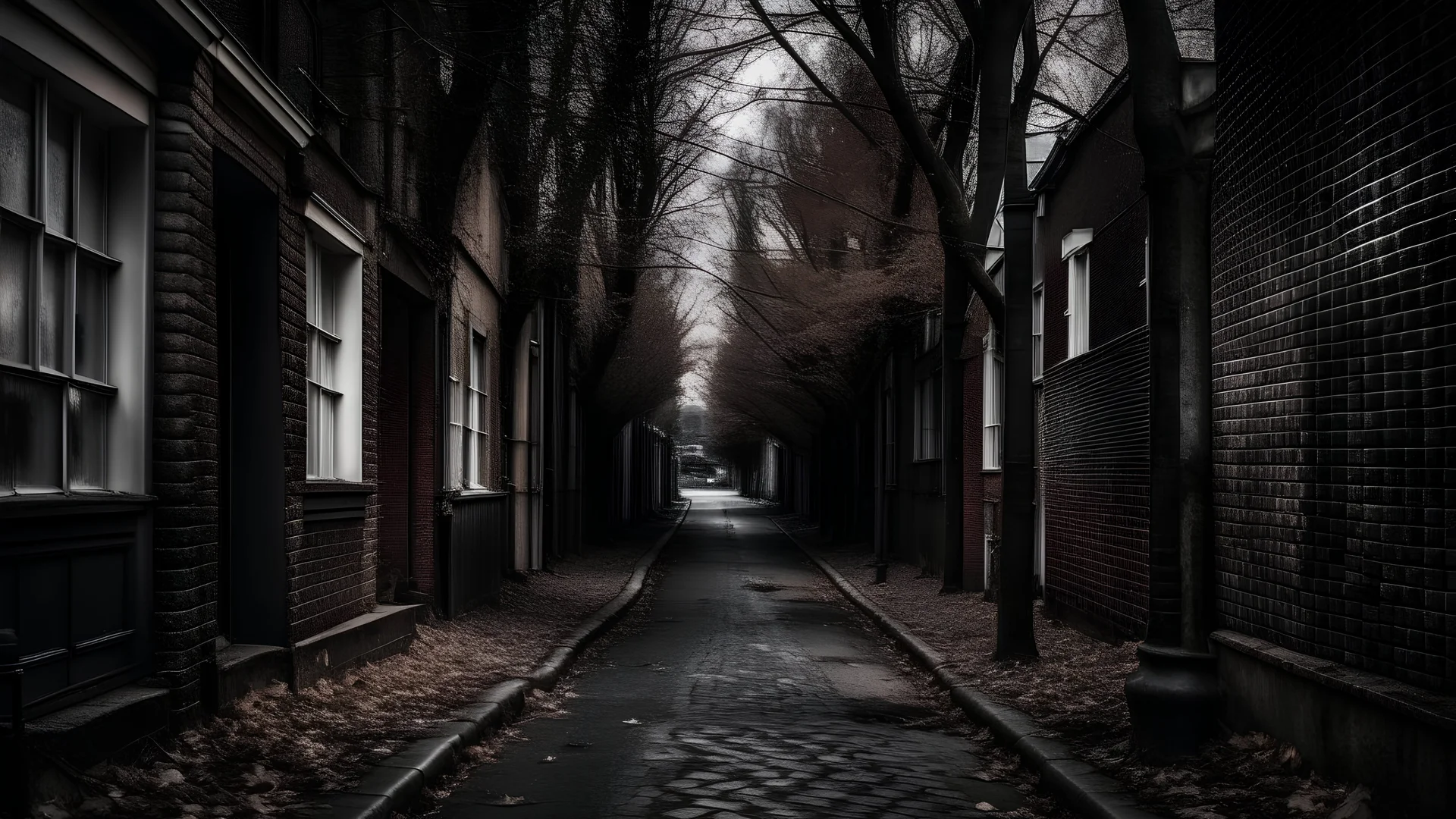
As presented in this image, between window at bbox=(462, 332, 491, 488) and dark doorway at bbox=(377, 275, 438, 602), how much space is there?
2394mm

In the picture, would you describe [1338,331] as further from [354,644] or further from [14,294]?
[354,644]

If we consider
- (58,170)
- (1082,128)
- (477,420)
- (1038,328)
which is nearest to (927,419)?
(1038,328)

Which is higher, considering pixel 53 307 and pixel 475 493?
pixel 53 307

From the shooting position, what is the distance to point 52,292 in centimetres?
566

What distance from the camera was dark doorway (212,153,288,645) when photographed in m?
8.20

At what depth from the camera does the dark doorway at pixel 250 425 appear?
26.9 ft

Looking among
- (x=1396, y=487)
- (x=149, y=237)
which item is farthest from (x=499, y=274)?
(x=1396, y=487)

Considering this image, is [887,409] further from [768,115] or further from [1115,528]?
[1115,528]

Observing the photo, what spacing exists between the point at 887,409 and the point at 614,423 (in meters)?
8.79

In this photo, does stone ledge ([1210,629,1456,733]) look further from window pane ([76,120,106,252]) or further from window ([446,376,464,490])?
window ([446,376,464,490])

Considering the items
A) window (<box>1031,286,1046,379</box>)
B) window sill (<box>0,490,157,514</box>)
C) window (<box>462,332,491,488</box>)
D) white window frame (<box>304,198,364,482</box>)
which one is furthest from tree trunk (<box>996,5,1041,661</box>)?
window sill (<box>0,490,157,514</box>)

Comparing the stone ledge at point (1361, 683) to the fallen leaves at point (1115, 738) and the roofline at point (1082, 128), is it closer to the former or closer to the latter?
the fallen leaves at point (1115, 738)

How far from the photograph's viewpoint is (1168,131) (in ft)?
23.7

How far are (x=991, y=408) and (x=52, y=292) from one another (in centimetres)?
1472
